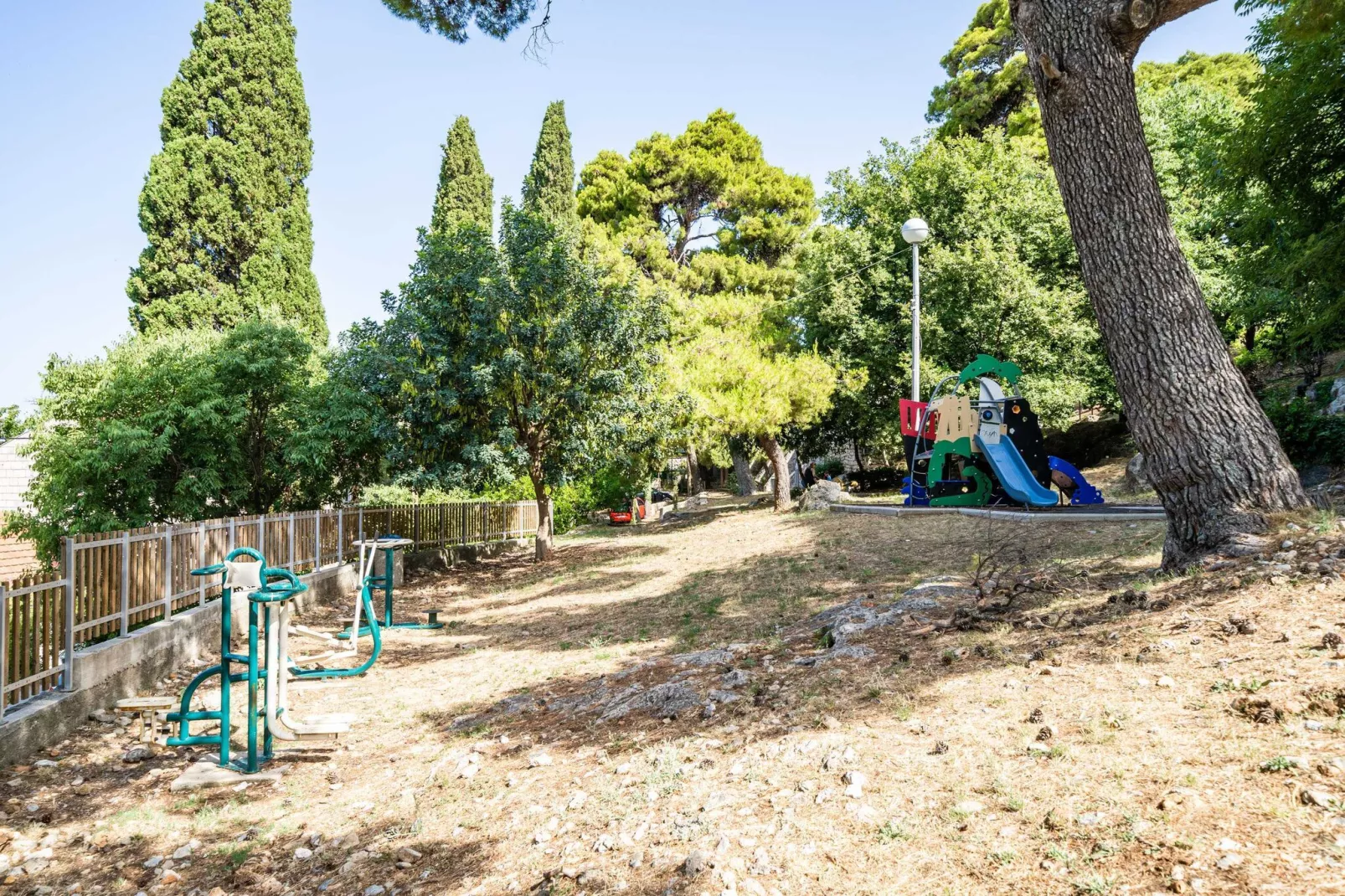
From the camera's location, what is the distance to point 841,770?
12.6ft

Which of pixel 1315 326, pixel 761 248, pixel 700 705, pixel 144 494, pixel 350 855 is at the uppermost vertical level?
pixel 761 248

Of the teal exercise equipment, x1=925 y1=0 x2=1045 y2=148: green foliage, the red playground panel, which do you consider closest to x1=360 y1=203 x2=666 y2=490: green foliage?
the teal exercise equipment

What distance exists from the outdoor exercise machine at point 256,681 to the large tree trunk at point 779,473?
16.4 meters

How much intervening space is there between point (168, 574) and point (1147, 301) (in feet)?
32.5

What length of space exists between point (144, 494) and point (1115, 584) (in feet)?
50.3

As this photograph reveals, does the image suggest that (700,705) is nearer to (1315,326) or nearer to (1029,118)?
(1315,326)

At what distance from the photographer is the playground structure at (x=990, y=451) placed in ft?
48.2

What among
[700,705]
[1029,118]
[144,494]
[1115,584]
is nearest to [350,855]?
[700,705]

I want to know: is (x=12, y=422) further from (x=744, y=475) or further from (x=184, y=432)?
(x=744, y=475)

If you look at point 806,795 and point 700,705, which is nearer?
point 806,795

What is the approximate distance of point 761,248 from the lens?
120ft

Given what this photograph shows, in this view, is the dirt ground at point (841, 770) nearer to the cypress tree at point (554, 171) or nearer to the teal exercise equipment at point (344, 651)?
the teal exercise equipment at point (344, 651)

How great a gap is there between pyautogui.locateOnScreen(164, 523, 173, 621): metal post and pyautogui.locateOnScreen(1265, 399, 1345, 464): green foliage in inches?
621

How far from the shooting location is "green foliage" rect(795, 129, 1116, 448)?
21172 millimetres
